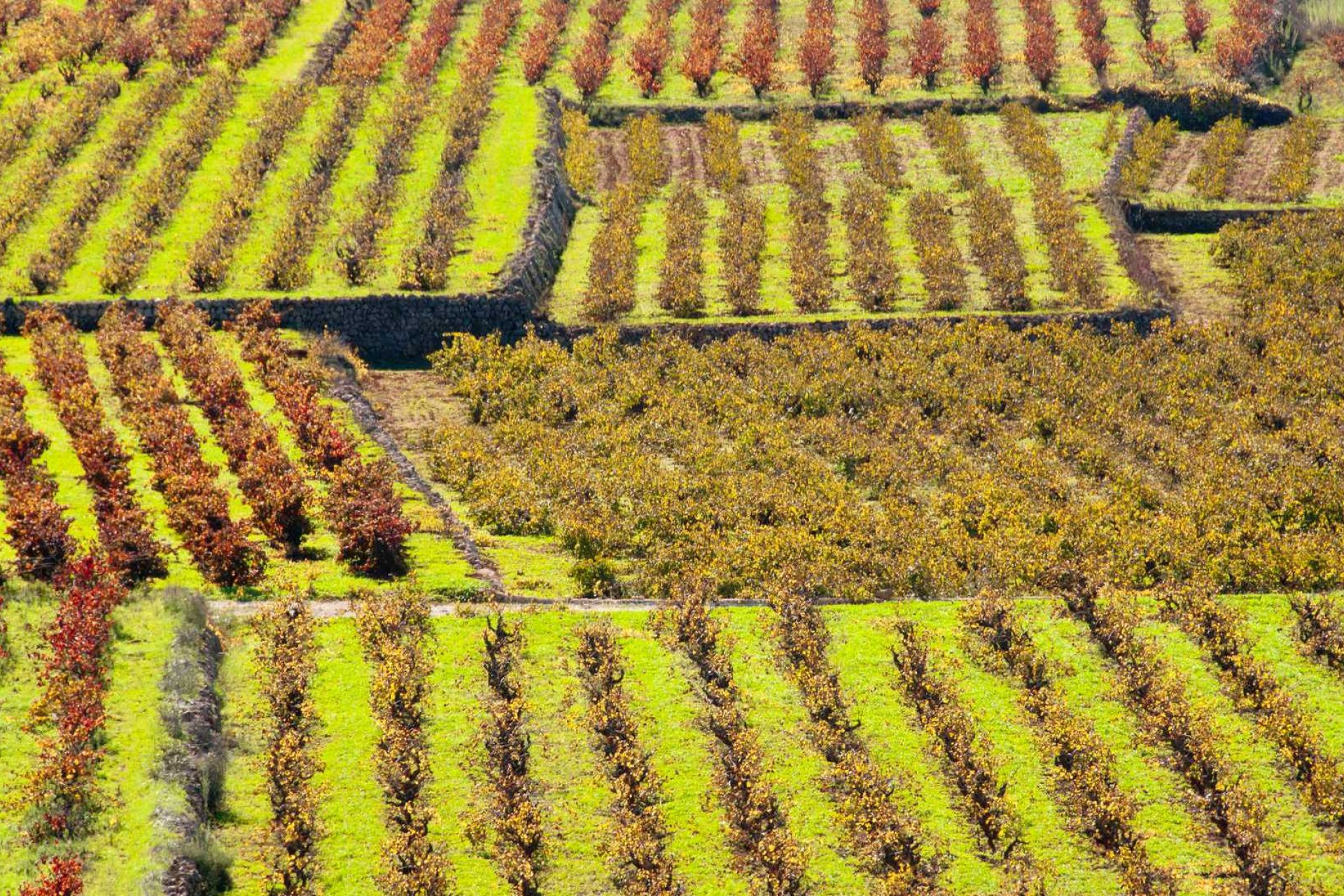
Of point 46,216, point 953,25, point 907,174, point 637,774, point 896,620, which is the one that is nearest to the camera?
point 637,774

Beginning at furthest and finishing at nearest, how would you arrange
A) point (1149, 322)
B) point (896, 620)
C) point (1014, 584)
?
point (1149, 322) < point (1014, 584) < point (896, 620)

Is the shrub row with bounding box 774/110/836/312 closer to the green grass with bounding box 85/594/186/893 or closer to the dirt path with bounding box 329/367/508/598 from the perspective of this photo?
the dirt path with bounding box 329/367/508/598

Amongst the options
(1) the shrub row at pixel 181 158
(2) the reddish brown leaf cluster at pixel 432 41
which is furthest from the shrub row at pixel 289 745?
(2) the reddish brown leaf cluster at pixel 432 41

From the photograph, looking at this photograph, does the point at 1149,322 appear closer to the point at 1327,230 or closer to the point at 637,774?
the point at 1327,230

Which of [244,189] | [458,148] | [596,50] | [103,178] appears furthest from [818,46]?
[103,178]

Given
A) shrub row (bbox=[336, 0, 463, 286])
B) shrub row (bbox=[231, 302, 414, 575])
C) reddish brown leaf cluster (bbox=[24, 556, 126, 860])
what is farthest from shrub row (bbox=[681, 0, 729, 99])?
reddish brown leaf cluster (bbox=[24, 556, 126, 860])

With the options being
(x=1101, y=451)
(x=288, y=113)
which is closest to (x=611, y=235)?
(x=288, y=113)

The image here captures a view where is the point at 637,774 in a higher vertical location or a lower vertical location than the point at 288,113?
higher
